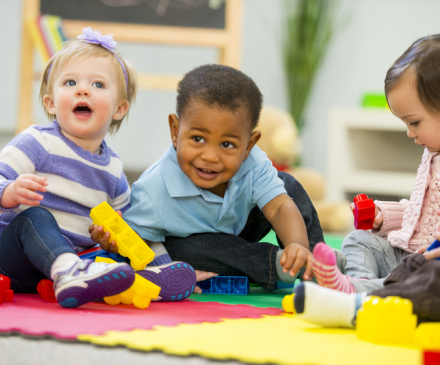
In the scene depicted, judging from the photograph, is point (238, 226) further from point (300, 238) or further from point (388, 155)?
point (388, 155)

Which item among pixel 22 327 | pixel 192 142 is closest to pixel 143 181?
pixel 192 142

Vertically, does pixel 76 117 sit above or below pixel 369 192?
above

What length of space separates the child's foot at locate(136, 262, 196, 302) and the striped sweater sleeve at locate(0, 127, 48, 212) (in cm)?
28

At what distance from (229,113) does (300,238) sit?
0.89ft

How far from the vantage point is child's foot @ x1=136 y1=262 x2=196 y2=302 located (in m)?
0.95

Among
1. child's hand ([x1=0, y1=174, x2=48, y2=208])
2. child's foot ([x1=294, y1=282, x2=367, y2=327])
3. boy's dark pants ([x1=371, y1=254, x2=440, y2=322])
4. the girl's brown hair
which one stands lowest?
child's foot ([x1=294, y1=282, x2=367, y2=327])

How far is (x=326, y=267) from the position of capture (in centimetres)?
77

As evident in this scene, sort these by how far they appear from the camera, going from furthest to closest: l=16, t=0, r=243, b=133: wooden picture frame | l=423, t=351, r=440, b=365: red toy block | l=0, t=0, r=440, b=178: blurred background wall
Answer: l=0, t=0, r=440, b=178: blurred background wall, l=16, t=0, r=243, b=133: wooden picture frame, l=423, t=351, r=440, b=365: red toy block

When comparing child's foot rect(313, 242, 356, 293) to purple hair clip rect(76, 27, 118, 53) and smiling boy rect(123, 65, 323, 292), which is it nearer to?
smiling boy rect(123, 65, 323, 292)

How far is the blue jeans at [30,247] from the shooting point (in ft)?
2.83

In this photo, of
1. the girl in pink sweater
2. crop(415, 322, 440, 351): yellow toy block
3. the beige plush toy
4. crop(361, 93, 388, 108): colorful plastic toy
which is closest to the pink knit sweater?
the girl in pink sweater

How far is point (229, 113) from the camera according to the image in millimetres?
996

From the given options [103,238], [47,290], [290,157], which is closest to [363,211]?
[103,238]

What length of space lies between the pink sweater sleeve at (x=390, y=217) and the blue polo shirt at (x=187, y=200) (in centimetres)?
22
